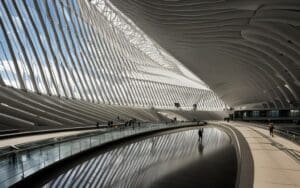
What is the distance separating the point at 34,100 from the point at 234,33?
13.1 meters

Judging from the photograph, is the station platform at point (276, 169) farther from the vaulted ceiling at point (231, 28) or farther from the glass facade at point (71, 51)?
the glass facade at point (71, 51)

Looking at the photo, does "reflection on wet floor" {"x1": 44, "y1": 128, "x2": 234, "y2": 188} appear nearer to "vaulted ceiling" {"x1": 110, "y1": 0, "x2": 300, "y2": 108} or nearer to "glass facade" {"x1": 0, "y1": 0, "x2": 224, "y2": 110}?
"vaulted ceiling" {"x1": 110, "y1": 0, "x2": 300, "y2": 108}

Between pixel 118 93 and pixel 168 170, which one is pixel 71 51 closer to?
pixel 118 93

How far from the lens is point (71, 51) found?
87.0 feet

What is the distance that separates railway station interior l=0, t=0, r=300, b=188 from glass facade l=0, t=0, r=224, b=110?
0.10 metres

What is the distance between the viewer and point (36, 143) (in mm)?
10328

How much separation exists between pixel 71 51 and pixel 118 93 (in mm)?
11648

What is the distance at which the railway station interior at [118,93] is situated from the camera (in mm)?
8969

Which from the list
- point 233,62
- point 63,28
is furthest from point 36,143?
point 233,62

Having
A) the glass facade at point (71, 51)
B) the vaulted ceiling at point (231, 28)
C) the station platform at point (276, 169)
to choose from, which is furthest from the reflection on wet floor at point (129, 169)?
the glass facade at point (71, 51)

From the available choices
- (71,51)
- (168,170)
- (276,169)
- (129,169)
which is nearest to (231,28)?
(168,170)

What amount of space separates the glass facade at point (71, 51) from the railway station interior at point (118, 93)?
0.10 m

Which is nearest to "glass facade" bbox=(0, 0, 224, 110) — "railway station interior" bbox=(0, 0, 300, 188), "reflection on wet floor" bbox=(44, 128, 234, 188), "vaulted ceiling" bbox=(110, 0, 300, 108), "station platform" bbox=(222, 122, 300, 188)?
"railway station interior" bbox=(0, 0, 300, 188)

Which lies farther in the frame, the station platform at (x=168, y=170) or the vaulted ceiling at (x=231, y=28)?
the vaulted ceiling at (x=231, y=28)
